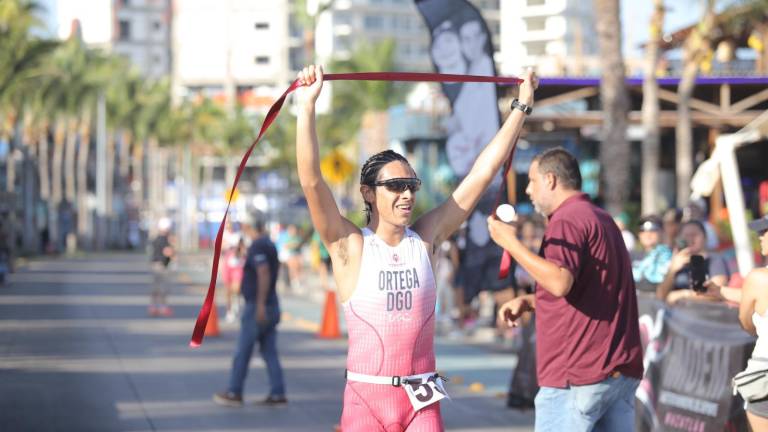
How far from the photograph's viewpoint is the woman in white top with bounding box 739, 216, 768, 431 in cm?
620

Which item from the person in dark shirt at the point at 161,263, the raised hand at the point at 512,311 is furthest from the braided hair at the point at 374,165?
the person in dark shirt at the point at 161,263

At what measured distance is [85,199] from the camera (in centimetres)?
8631

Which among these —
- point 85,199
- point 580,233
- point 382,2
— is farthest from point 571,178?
point 382,2

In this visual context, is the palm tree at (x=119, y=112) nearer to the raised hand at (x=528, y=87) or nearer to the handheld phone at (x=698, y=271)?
the handheld phone at (x=698, y=271)

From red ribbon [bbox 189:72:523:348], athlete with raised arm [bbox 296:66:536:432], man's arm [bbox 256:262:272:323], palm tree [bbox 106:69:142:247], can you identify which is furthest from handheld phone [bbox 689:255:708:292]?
palm tree [bbox 106:69:142:247]

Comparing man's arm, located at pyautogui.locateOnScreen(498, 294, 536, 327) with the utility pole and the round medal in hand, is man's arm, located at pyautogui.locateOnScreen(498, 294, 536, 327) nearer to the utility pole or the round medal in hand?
the round medal in hand

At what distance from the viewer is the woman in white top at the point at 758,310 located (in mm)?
6195

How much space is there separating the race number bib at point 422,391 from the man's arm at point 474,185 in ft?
1.89

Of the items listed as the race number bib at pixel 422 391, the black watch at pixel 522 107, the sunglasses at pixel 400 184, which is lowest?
the race number bib at pixel 422 391

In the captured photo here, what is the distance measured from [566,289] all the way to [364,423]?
1.05m

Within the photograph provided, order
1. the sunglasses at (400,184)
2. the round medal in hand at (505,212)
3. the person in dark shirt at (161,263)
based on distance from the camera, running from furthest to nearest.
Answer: the person in dark shirt at (161,263), the round medal in hand at (505,212), the sunglasses at (400,184)

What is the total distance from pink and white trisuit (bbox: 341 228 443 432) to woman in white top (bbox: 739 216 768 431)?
1.86 meters

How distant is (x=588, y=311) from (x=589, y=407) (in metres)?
0.41

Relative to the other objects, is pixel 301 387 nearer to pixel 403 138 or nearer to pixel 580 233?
pixel 580 233
